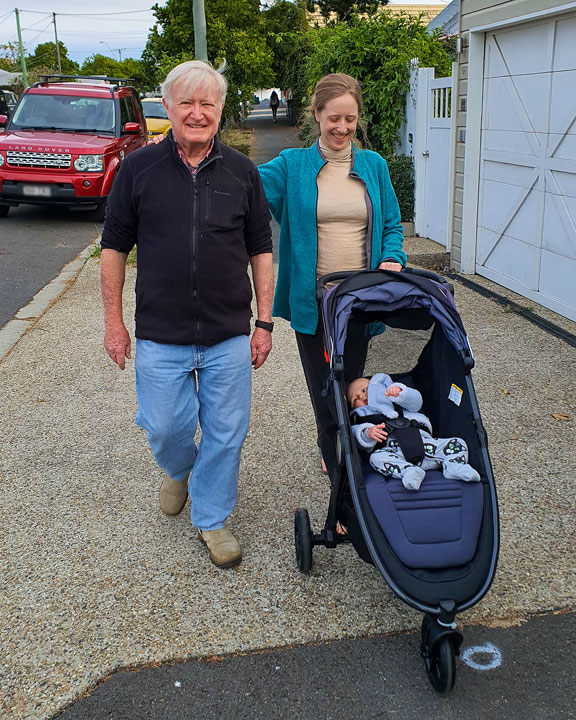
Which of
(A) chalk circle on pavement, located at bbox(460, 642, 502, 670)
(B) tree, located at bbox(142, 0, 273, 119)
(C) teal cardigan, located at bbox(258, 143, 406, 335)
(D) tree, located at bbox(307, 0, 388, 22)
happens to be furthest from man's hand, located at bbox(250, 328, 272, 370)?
(D) tree, located at bbox(307, 0, 388, 22)

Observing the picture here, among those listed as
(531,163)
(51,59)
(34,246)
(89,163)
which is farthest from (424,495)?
(51,59)

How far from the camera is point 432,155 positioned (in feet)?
34.2

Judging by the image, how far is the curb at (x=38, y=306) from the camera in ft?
23.1

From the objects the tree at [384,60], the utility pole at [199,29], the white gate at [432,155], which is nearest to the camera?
the white gate at [432,155]

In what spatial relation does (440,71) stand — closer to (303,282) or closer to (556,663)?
(303,282)

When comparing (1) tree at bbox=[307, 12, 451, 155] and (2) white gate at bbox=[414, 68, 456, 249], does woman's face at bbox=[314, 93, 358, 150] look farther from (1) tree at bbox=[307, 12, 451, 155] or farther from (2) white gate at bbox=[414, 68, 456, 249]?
(1) tree at bbox=[307, 12, 451, 155]

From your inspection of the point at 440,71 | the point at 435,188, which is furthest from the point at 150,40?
the point at 435,188

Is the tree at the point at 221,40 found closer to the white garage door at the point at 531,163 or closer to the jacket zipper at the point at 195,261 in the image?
the white garage door at the point at 531,163

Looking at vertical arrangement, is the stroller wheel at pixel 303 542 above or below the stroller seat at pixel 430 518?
below

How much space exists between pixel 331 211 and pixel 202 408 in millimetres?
1101

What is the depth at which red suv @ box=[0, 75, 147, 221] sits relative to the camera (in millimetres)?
12227

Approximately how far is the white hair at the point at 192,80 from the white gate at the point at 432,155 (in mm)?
6616

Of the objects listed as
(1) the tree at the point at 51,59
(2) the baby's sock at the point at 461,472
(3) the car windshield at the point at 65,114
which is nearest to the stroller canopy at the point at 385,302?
(2) the baby's sock at the point at 461,472

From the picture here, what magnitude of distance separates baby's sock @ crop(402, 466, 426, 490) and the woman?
0.79 m
